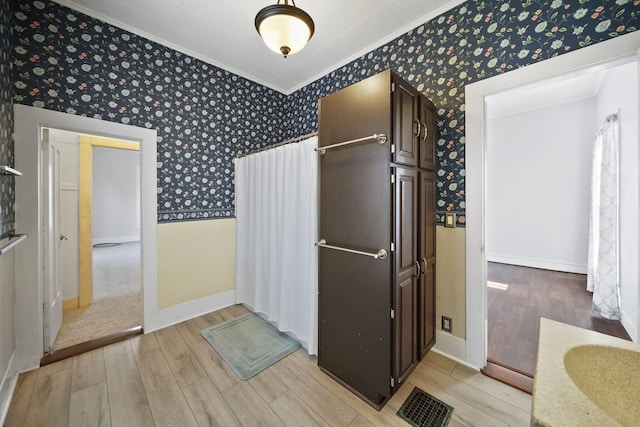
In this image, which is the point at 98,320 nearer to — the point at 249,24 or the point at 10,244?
the point at 10,244

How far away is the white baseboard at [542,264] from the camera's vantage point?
3.93 m

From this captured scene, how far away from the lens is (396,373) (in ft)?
4.67

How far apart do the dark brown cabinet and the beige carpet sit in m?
2.13

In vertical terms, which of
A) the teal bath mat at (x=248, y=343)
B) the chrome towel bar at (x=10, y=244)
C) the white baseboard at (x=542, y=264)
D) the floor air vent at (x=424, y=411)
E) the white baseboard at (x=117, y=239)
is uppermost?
the chrome towel bar at (x=10, y=244)

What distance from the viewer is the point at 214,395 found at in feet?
5.07

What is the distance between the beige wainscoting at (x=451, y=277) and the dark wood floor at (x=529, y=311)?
44 cm

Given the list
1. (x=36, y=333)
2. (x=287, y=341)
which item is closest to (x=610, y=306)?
(x=287, y=341)

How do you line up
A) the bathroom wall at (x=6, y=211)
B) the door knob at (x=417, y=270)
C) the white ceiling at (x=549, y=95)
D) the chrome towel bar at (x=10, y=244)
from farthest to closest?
the white ceiling at (x=549, y=95), the door knob at (x=417, y=270), the bathroom wall at (x=6, y=211), the chrome towel bar at (x=10, y=244)

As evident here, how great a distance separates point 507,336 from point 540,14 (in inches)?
99.5

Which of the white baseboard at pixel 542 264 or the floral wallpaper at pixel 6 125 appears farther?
the white baseboard at pixel 542 264

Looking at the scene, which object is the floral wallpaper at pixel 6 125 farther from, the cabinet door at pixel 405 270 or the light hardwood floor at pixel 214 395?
the cabinet door at pixel 405 270

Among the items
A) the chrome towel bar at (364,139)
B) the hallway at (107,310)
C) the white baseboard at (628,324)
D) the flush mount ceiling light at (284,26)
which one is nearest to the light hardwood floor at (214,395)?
the hallway at (107,310)

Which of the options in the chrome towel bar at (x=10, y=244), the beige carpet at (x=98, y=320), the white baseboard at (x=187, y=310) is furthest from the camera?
the white baseboard at (x=187, y=310)

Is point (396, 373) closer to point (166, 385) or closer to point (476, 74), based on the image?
point (166, 385)
